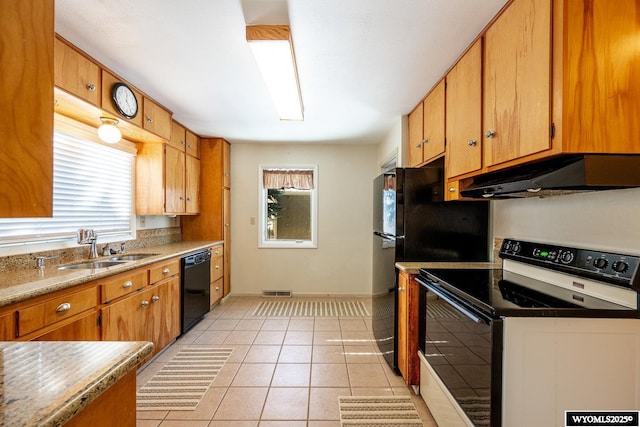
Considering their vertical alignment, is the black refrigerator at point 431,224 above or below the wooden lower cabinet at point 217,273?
above

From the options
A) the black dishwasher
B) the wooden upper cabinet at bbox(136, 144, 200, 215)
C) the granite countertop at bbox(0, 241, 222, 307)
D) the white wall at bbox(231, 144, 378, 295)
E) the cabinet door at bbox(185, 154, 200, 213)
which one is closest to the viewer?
the granite countertop at bbox(0, 241, 222, 307)

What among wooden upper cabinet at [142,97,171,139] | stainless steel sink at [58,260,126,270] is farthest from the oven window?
wooden upper cabinet at [142,97,171,139]

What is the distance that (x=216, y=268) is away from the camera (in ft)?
13.5

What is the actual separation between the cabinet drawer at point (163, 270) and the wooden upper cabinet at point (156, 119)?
1.25 metres

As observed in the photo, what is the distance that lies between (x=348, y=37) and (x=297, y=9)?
382 millimetres

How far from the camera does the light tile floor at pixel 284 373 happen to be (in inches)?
77.3

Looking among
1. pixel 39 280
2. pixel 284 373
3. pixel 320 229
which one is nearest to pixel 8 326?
pixel 39 280

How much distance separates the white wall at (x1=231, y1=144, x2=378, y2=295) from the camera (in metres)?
4.76

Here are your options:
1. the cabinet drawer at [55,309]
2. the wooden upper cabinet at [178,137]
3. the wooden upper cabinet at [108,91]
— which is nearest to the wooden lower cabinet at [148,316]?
the cabinet drawer at [55,309]

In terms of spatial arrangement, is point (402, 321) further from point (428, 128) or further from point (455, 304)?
point (428, 128)

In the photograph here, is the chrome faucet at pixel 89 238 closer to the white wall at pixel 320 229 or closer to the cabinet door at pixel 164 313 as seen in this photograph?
the cabinet door at pixel 164 313

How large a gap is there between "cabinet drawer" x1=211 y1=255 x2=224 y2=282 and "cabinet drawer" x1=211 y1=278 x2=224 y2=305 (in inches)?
2.6

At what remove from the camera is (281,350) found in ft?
9.51

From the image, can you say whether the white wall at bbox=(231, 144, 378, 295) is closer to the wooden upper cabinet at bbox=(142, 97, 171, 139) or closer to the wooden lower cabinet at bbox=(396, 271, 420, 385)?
the wooden upper cabinet at bbox=(142, 97, 171, 139)
